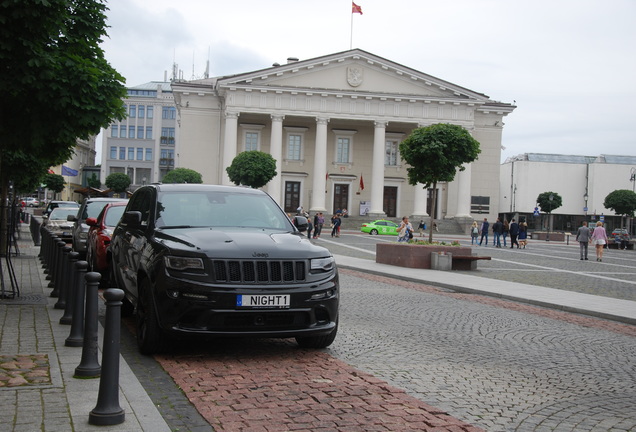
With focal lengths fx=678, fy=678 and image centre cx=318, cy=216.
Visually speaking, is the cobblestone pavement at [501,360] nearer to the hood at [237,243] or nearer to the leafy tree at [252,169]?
the hood at [237,243]

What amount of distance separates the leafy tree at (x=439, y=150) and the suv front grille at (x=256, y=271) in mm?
15493

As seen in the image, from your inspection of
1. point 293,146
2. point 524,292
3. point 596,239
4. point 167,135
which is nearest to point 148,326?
point 524,292

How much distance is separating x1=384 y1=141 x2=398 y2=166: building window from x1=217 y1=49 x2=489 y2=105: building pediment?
6157mm

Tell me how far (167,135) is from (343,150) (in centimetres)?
5265

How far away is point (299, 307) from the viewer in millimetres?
6723

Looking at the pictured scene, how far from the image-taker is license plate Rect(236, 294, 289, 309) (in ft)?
21.2

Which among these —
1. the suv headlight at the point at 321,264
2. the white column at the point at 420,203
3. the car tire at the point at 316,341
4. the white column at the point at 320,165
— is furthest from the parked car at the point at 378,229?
the suv headlight at the point at 321,264

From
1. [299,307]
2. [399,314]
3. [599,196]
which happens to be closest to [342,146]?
[599,196]

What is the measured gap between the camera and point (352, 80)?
203 feet

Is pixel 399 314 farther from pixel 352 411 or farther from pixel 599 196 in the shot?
pixel 599 196

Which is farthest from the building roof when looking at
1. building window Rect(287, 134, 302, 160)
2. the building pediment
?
building window Rect(287, 134, 302, 160)

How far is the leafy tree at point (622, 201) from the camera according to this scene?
253 feet

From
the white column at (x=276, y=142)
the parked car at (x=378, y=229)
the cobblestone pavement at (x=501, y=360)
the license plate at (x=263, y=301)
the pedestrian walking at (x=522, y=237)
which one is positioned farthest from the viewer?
the white column at (x=276, y=142)

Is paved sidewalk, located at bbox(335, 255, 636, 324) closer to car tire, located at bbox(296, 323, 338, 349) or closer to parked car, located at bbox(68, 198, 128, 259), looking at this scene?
car tire, located at bbox(296, 323, 338, 349)
